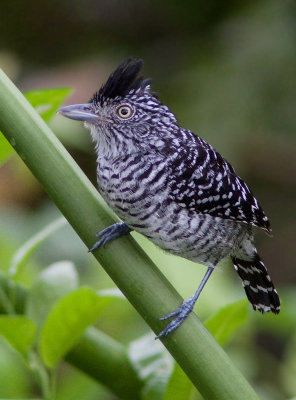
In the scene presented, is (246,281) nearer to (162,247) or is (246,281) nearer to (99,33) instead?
(162,247)

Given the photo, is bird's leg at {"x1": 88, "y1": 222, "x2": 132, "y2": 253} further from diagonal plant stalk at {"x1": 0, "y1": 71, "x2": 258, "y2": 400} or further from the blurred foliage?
the blurred foliage

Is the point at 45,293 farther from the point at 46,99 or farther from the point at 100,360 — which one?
the point at 46,99

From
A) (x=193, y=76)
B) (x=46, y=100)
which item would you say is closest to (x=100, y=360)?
(x=46, y=100)

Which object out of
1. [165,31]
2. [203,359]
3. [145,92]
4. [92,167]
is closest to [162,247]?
[145,92]

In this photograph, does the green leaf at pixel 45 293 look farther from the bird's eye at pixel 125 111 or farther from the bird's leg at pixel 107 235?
the bird's eye at pixel 125 111

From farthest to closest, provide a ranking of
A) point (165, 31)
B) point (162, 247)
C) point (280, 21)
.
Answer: point (165, 31), point (280, 21), point (162, 247)

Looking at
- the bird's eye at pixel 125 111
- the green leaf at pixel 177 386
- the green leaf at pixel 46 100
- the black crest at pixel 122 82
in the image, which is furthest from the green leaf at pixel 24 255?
the bird's eye at pixel 125 111
